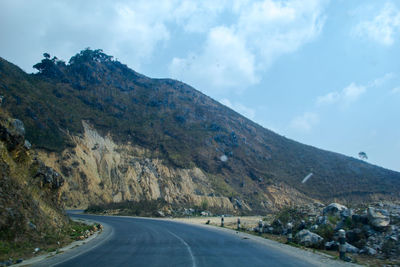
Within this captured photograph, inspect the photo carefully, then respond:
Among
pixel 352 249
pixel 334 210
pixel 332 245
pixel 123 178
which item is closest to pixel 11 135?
pixel 332 245

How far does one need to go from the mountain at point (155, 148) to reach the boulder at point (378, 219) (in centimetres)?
3545

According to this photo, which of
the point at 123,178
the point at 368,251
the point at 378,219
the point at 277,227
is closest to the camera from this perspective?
the point at 368,251

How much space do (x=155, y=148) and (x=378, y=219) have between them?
47591 mm

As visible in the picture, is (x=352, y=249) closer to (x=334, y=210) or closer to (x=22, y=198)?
(x=334, y=210)

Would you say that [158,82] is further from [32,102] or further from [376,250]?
[376,250]

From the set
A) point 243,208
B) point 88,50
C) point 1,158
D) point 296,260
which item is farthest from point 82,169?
point 88,50

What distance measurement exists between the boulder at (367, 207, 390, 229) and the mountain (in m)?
35.5

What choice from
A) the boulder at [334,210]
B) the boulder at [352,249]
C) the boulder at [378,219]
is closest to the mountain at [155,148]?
the boulder at [334,210]

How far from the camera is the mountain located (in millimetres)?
43312

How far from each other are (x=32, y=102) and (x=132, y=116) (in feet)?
72.9

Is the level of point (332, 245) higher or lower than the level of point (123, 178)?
lower

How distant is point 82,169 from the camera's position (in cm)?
4222

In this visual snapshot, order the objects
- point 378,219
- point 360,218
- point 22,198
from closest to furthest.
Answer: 1. point 378,219
2. point 22,198
3. point 360,218

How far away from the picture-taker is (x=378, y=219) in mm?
10953
